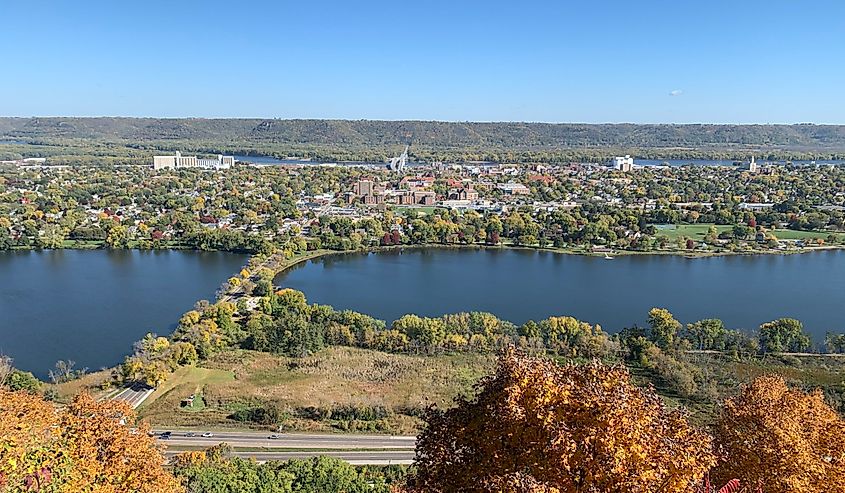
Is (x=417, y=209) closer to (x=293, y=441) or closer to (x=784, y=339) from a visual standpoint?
(x=784, y=339)

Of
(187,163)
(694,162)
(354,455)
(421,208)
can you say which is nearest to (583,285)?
(354,455)

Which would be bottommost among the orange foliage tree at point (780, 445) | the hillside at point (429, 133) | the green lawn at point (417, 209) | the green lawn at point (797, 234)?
the green lawn at point (797, 234)

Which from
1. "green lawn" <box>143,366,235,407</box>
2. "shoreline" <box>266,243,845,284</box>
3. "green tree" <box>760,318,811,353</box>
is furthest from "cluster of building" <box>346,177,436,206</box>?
"green lawn" <box>143,366,235,407</box>

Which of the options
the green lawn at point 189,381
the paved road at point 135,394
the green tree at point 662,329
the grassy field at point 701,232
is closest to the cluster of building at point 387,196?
the grassy field at point 701,232

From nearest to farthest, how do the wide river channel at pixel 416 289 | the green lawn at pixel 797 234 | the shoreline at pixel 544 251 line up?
1. the wide river channel at pixel 416 289
2. the shoreline at pixel 544 251
3. the green lawn at pixel 797 234

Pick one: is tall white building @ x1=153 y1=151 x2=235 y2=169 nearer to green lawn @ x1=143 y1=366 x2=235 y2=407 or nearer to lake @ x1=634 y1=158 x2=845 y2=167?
lake @ x1=634 y1=158 x2=845 y2=167

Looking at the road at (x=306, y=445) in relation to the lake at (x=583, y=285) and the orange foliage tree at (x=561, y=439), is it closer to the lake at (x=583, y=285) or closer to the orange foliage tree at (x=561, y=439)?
the orange foliage tree at (x=561, y=439)
